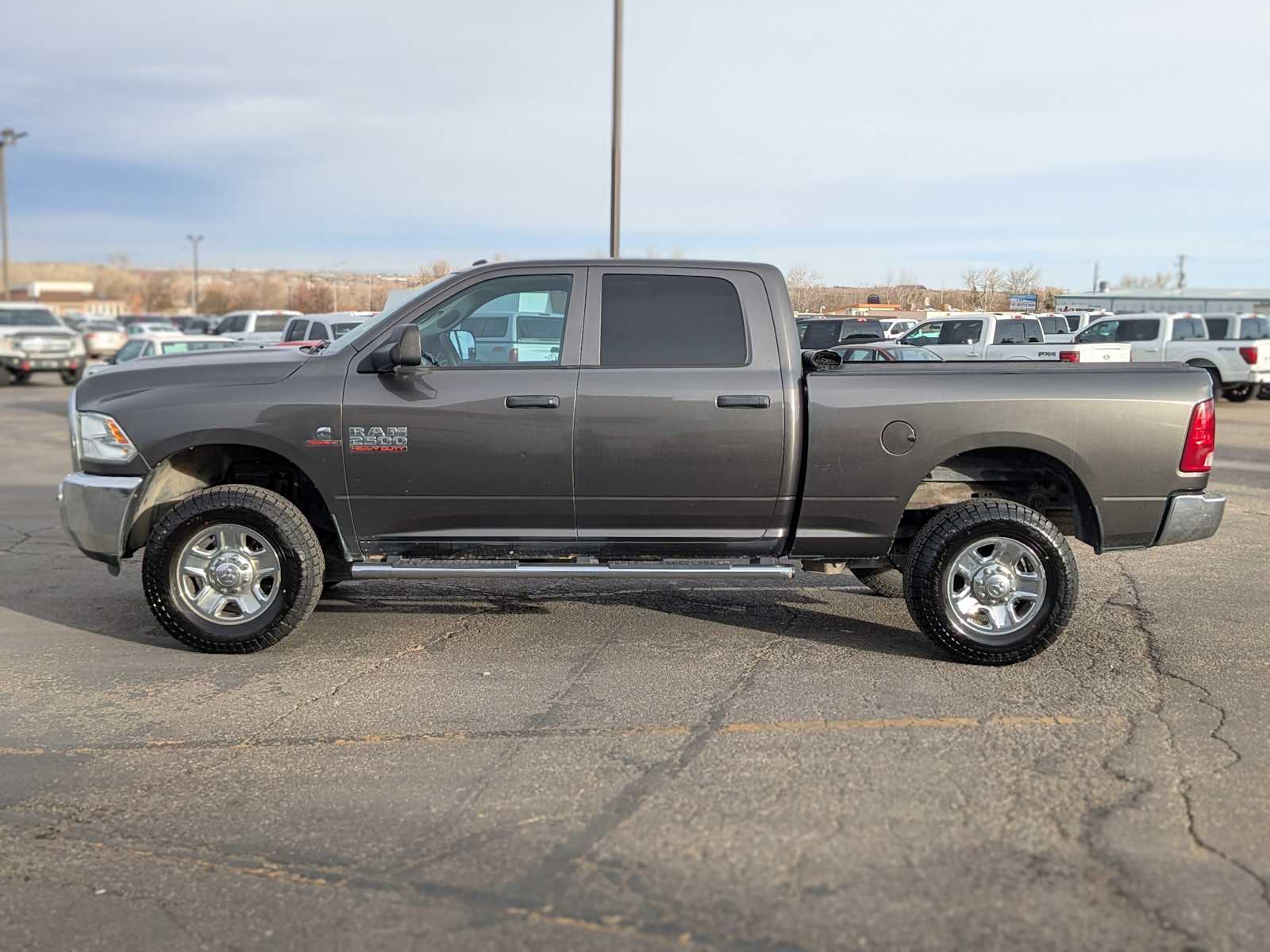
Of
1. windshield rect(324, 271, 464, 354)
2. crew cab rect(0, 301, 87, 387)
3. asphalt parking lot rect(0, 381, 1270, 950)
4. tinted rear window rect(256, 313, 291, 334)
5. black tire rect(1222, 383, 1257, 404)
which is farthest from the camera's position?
crew cab rect(0, 301, 87, 387)

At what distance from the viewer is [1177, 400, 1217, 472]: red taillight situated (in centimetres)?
578

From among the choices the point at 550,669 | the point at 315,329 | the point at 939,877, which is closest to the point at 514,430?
the point at 550,669

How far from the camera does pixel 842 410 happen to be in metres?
5.78

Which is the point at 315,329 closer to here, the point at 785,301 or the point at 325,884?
the point at 785,301

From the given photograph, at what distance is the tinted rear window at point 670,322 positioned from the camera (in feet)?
19.4

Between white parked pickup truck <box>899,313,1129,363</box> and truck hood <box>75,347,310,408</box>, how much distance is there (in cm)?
406

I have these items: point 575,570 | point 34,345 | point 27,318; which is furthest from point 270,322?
point 575,570

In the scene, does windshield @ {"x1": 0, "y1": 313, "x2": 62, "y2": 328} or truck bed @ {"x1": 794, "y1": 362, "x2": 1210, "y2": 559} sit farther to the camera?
windshield @ {"x1": 0, "y1": 313, "x2": 62, "y2": 328}

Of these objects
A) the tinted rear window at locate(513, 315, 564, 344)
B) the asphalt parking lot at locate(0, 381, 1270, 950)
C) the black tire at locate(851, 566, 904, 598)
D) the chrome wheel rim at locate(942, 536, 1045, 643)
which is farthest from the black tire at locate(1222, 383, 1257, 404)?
the tinted rear window at locate(513, 315, 564, 344)

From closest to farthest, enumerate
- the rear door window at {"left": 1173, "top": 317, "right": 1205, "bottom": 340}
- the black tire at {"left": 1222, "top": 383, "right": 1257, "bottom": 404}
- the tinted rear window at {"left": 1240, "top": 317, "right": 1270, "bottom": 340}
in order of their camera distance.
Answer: the rear door window at {"left": 1173, "top": 317, "right": 1205, "bottom": 340}, the tinted rear window at {"left": 1240, "top": 317, "right": 1270, "bottom": 340}, the black tire at {"left": 1222, "top": 383, "right": 1257, "bottom": 404}

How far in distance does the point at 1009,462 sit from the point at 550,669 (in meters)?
2.62

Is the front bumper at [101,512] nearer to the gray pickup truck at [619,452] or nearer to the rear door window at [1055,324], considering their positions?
the gray pickup truck at [619,452]

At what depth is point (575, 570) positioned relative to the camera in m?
5.84

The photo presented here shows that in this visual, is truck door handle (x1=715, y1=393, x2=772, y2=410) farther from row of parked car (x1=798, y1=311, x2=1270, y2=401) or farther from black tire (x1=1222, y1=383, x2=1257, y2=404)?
black tire (x1=1222, y1=383, x2=1257, y2=404)
